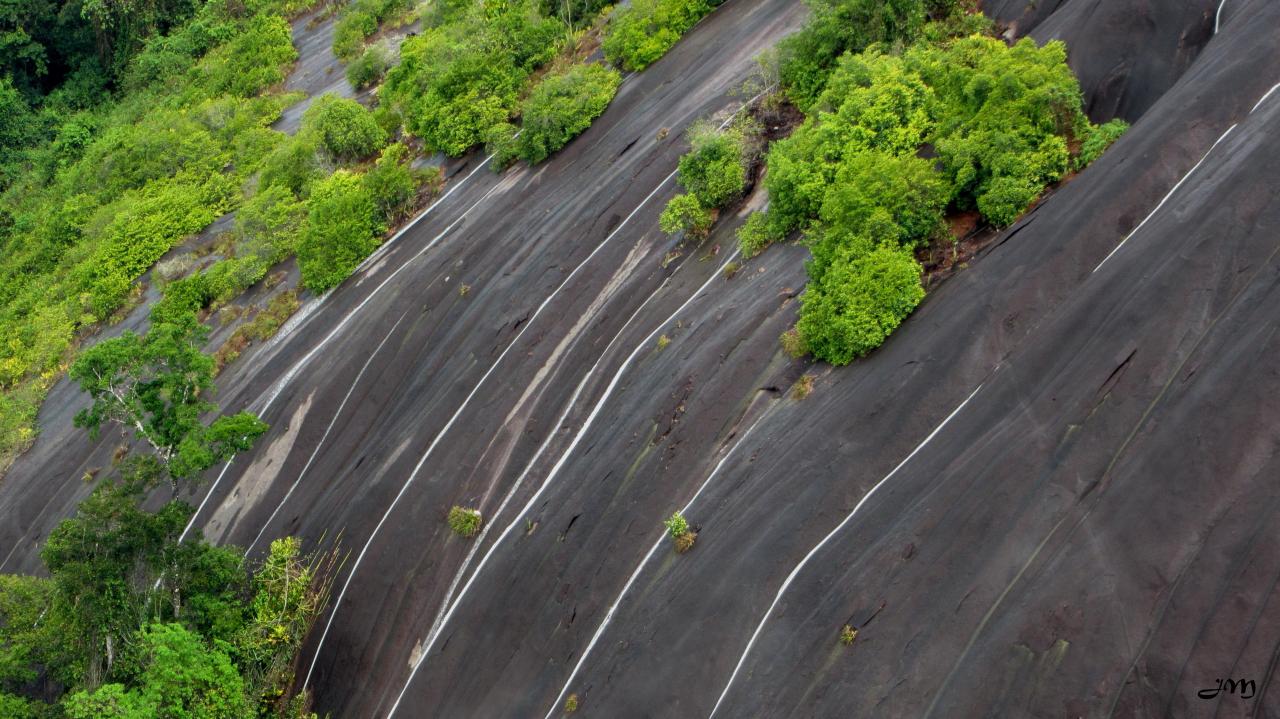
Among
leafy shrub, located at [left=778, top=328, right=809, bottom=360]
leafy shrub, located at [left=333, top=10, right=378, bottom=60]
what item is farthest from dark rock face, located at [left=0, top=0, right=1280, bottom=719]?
leafy shrub, located at [left=333, top=10, right=378, bottom=60]

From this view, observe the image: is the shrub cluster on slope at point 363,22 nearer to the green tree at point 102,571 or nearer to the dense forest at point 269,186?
the dense forest at point 269,186

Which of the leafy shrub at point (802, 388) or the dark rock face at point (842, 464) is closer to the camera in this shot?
the dark rock face at point (842, 464)

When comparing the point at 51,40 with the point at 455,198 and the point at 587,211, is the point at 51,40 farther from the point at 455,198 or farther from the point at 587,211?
the point at 587,211

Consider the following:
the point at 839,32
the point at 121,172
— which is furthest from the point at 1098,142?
the point at 121,172

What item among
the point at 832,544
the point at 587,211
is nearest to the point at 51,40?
the point at 587,211

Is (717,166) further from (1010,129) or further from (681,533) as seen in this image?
(681,533)

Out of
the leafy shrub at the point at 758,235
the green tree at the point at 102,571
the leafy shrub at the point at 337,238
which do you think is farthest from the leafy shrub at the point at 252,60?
the green tree at the point at 102,571

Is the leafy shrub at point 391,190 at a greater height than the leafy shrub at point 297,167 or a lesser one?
lesser
